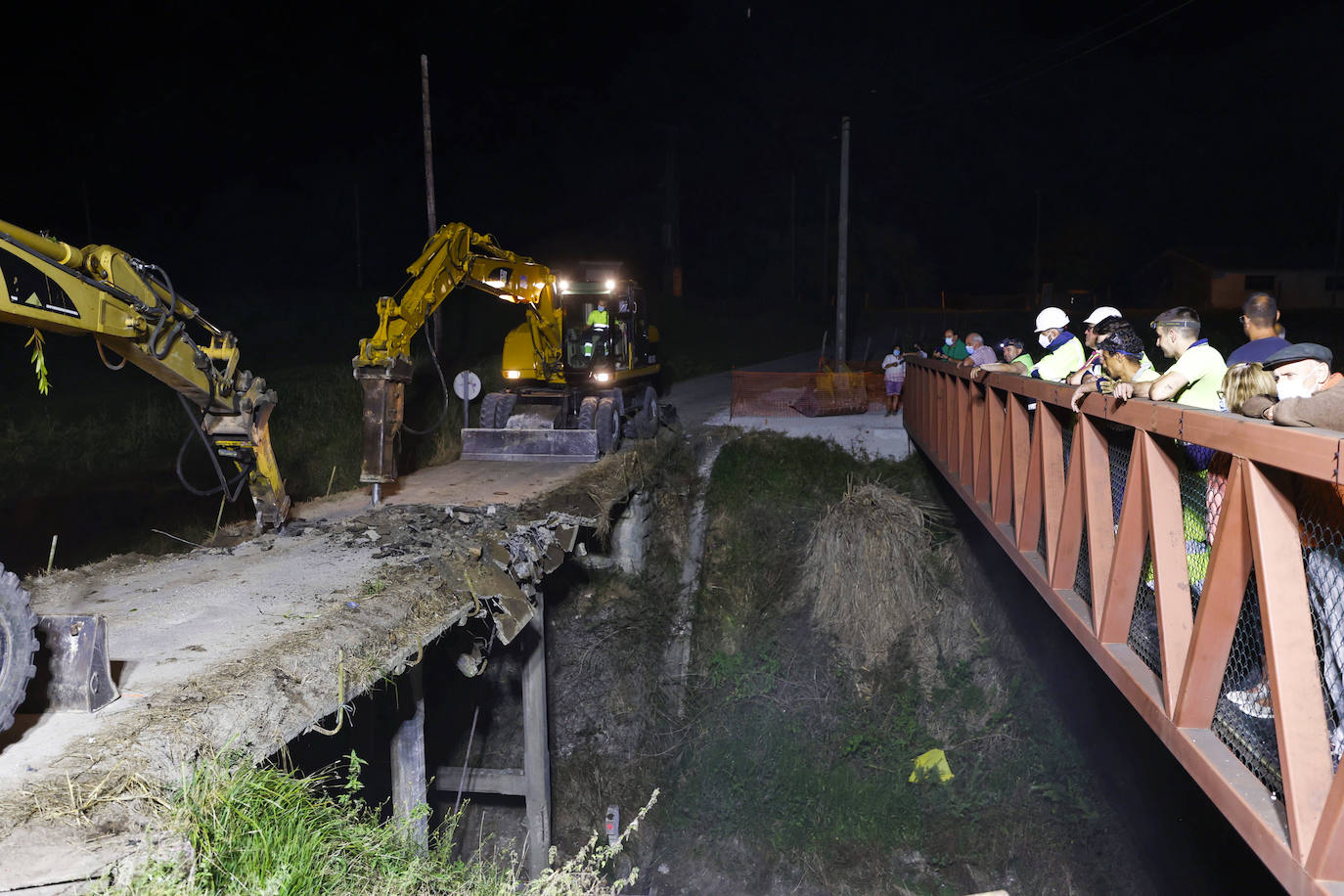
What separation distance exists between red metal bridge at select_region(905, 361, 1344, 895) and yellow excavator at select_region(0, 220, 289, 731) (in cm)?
499

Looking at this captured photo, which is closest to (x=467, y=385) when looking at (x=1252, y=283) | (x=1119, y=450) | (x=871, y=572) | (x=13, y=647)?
(x=871, y=572)

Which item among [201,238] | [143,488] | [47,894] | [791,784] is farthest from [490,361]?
[201,238]

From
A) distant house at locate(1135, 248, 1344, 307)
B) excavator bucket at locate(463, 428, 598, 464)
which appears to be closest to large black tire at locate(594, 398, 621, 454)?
excavator bucket at locate(463, 428, 598, 464)

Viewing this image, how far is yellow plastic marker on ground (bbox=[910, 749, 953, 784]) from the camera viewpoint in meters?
10.7

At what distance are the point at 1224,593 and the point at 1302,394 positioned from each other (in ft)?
2.53

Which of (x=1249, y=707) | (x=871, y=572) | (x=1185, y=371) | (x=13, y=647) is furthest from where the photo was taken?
(x=871, y=572)

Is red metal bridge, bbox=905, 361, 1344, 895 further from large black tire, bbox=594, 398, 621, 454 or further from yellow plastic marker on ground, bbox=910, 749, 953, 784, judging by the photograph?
large black tire, bbox=594, 398, 621, 454

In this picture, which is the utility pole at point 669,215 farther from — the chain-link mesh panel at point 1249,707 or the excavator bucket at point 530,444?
the chain-link mesh panel at point 1249,707

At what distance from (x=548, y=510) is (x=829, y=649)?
4.65 m

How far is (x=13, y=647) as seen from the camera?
418cm

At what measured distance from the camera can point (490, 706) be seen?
485 inches

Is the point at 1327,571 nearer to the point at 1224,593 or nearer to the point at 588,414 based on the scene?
the point at 1224,593

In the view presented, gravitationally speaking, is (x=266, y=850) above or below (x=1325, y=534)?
below

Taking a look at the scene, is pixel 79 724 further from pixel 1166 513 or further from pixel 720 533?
pixel 720 533
